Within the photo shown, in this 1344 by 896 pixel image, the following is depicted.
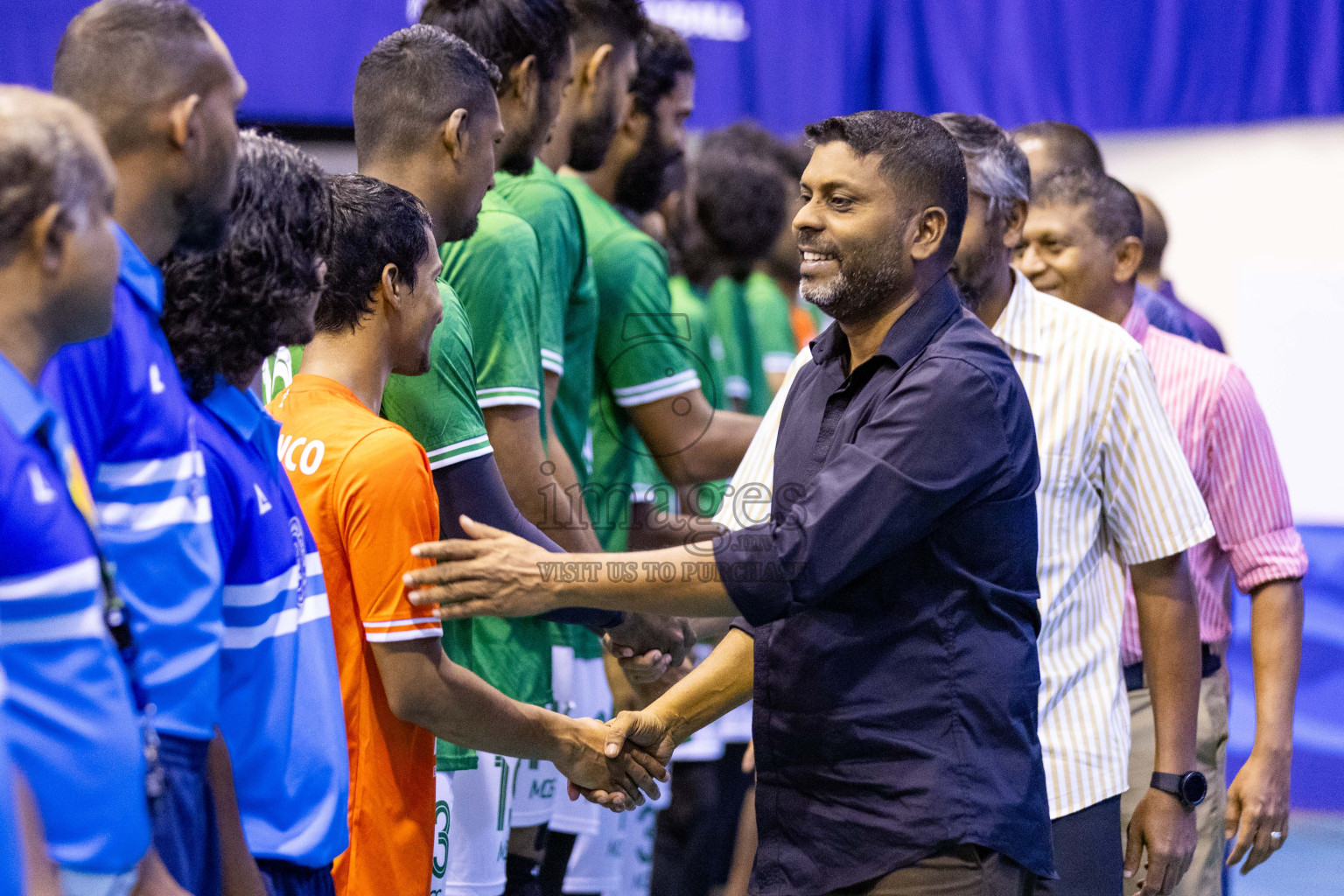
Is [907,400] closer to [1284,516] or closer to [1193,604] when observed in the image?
[1193,604]

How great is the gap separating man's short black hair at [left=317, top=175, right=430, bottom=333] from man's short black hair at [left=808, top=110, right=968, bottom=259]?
27.6 inches

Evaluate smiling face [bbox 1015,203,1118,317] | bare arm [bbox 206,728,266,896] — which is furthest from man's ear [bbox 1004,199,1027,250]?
bare arm [bbox 206,728,266,896]

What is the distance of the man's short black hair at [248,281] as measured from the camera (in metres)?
1.79

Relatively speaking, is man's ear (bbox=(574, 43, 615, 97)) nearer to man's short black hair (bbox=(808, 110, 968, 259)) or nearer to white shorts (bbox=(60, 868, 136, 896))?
man's short black hair (bbox=(808, 110, 968, 259))

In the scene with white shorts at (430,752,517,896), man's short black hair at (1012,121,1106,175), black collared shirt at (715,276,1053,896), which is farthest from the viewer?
man's short black hair at (1012,121,1106,175)

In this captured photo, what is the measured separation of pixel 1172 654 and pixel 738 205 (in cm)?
367

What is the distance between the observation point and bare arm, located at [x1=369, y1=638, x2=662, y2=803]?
2141mm

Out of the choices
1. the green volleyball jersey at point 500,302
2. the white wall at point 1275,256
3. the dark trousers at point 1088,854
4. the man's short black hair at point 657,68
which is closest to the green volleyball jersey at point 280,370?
the green volleyball jersey at point 500,302

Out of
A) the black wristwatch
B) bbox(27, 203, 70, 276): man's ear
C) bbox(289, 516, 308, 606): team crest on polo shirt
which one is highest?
bbox(27, 203, 70, 276): man's ear

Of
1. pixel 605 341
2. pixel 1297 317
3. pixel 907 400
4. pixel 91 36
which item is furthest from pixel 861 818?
pixel 1297 317

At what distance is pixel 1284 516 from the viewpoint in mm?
3125

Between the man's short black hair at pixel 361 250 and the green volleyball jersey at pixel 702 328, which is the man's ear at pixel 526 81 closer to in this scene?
the man's short black hair at pixel 361 250

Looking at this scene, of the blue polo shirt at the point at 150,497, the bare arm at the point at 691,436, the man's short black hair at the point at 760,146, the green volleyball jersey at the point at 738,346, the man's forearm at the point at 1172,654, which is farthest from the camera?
the man's short black hair at the point at 760,146

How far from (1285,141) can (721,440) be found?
4.98 meters
